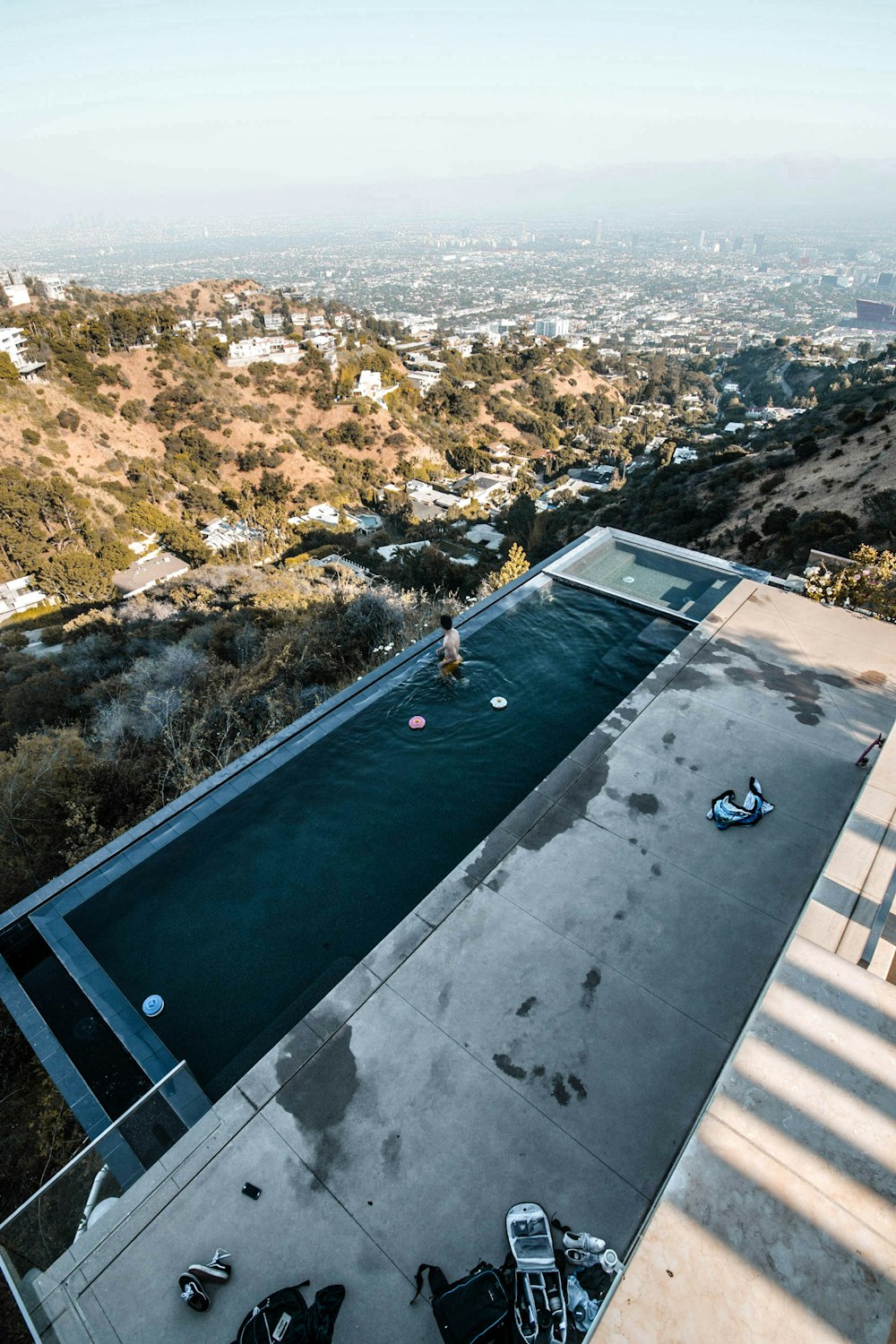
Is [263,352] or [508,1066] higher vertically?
[263,352]

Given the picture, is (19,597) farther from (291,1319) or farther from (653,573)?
(291,1319)

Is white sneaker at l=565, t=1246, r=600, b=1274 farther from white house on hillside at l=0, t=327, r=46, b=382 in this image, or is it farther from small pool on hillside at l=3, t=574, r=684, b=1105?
white house on hillside at l=0, t=327, r=46, b=382

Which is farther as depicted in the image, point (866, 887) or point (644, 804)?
point (644, 804)

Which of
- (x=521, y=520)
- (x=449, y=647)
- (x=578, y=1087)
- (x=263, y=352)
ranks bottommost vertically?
(x=521, y=520)

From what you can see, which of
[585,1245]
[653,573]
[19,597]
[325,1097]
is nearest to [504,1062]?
[585,1245]

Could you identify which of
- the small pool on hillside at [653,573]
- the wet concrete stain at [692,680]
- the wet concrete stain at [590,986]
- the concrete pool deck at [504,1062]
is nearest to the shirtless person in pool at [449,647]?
the concrete pool deck at [504,1062]

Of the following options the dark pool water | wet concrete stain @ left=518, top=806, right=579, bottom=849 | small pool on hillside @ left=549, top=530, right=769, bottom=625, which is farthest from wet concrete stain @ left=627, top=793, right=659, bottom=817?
small pool on hillside @ left=549, top=530, right=769, bottom=625
